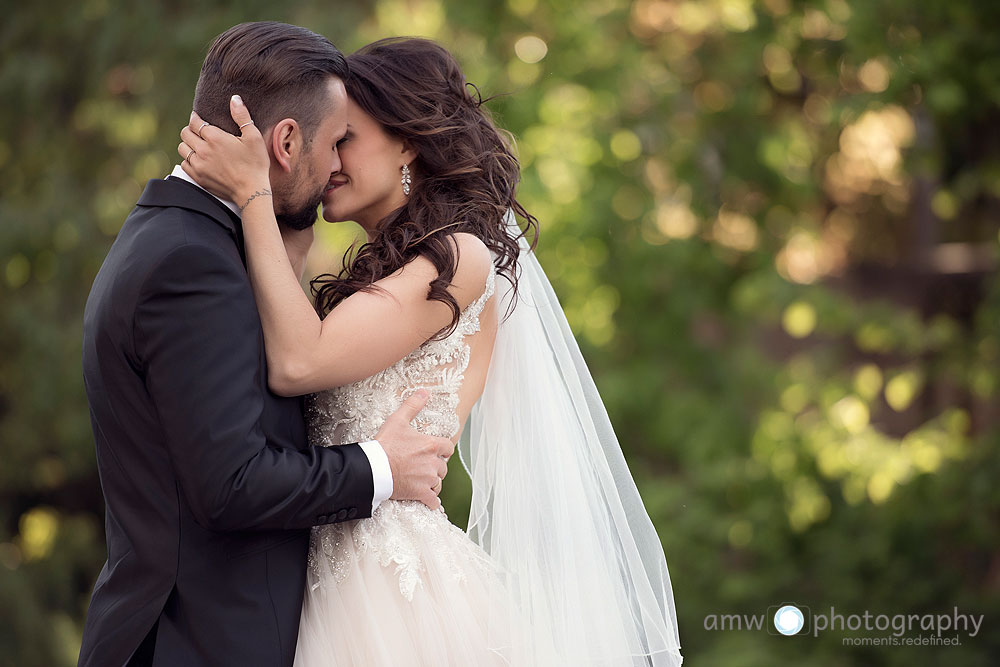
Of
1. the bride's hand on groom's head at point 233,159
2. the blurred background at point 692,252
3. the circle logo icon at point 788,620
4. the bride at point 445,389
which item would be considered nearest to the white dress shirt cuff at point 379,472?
the bride at point 445,389

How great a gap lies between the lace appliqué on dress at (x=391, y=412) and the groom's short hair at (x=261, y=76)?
604mm

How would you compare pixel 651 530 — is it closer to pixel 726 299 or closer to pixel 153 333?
pixel 153 333

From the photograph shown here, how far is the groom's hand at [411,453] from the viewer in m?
2.16

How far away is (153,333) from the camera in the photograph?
1825 millimetres

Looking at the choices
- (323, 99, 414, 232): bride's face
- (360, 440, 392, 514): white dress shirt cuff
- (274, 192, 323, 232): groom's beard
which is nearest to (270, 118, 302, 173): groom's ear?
(274, 192, 323, 232): groom's beard

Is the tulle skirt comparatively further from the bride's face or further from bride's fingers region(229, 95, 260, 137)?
bride's fingers region(229, 95, 260, 137)

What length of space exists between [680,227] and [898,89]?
146 centimetres

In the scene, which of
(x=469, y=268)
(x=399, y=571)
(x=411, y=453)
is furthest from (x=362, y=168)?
(x=399, y=571)

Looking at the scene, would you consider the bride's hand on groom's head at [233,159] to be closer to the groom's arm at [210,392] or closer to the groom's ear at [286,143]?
the groom's ear at [286,143]

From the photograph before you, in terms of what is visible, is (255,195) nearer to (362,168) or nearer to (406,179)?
(362,168)

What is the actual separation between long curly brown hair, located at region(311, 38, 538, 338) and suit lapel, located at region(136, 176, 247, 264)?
0.39m

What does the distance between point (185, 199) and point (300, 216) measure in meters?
0.33

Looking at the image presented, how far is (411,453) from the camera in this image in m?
2.18

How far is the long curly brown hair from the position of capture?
235 centimetres
